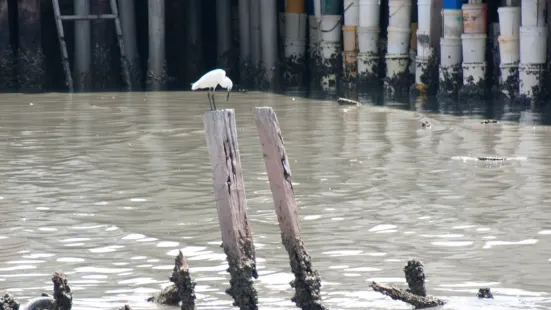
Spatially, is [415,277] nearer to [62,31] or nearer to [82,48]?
[62,31]

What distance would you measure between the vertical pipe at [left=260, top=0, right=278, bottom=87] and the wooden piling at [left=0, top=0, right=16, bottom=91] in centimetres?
406

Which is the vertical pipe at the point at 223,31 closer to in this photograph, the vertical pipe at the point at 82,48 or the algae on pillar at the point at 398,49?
the vertical pipe at the point at 82,48

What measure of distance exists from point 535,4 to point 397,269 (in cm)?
917

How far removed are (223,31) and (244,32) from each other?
0.71 meters

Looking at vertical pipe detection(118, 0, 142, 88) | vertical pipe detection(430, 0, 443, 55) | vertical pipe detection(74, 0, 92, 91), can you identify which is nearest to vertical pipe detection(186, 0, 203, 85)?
vertical pipe detection(118, 0, 142, 88)

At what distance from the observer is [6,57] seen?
70.6ft

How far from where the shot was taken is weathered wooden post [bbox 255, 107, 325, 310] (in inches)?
275

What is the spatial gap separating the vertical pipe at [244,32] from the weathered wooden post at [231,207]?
1569cm

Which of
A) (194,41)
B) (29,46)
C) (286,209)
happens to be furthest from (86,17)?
(286,209)

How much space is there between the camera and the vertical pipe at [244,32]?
2259 cm

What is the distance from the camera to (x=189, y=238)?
29.9 feet

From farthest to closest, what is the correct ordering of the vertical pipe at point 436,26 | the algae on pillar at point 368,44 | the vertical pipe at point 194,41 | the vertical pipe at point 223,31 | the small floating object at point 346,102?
the vertical pipe at point 194,41 < the vertical pipe at point 223,31 < the algae on pillar at point 368,44 < the vertical pipe at point 436,26 < the small floating object at point 346,102

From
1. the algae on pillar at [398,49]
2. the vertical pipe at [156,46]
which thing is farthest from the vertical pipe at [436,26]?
the vertical pipe at [156,46]

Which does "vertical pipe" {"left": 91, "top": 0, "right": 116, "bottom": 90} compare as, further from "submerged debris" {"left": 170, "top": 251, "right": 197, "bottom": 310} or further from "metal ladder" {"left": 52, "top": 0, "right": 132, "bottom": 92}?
"submerged debris" {"left": 170, "top": 251, "right": 197, "bottom": 310}
